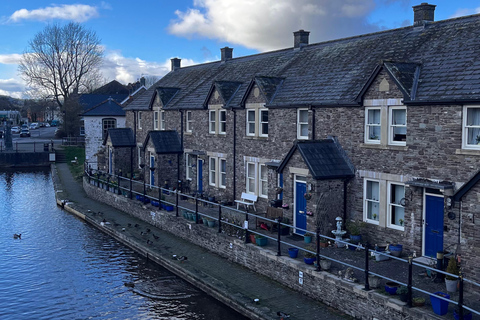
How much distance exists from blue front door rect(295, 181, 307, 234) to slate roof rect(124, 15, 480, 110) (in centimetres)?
332

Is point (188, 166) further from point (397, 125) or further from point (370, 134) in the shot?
point (397, 125)

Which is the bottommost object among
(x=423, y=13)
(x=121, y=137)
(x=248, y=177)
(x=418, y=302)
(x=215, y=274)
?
(x=215, y=274)

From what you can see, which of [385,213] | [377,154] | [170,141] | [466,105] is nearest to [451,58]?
[466,105]

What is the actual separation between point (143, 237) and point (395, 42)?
13781mm

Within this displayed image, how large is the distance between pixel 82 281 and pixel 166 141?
1394 centimetres

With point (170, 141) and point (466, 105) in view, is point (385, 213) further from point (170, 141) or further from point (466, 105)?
point (170, 141)

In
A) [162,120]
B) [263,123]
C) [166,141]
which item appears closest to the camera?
[263,123]

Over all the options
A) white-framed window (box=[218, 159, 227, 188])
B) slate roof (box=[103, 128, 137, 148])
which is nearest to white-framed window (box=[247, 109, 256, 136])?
white-framed window (box=[218, 159, 227, 188])

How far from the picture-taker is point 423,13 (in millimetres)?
19453

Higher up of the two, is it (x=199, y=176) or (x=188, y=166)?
(x=188, y=166)

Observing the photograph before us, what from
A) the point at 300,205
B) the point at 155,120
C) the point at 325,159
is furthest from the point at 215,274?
the point at 155,120

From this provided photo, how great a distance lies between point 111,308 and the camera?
1483cm

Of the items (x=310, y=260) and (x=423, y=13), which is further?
(x=423, y=13)

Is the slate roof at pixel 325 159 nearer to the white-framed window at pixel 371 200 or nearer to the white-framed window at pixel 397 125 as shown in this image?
the white-framed window at pixel 371 200
